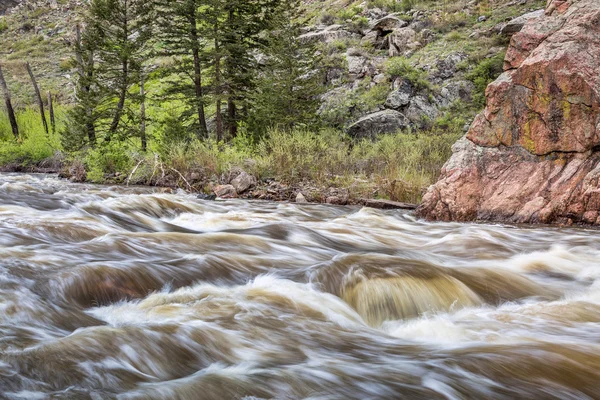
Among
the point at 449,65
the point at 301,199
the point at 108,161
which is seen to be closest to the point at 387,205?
the point at 301,199

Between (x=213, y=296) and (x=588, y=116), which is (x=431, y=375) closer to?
(x=213, y=296)

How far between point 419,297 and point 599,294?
172 cm

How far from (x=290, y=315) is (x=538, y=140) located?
6014 mm

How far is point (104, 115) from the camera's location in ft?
61.8

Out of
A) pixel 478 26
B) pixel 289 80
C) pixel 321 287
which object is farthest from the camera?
pixel 478 26

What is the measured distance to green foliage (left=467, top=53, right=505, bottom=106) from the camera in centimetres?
1910

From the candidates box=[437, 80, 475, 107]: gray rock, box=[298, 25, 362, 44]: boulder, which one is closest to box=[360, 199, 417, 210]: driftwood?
box=[437, 80, 475, 107]: gray rock

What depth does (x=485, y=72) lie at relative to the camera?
63.4ft

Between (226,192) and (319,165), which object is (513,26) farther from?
(226,192)

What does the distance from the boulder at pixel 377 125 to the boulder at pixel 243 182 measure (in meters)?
6.91

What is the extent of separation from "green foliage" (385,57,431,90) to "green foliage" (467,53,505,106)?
1.84 metres

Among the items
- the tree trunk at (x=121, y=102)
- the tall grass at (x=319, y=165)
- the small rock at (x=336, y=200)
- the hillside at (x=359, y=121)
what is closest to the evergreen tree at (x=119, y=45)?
the tree trunk at (x=121, y=102)

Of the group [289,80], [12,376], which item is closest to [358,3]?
[289,80]

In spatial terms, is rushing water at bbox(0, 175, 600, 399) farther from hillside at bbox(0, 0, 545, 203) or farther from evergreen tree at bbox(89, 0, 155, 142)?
evergreen tree at bbox(89, 0, 155, 142)
